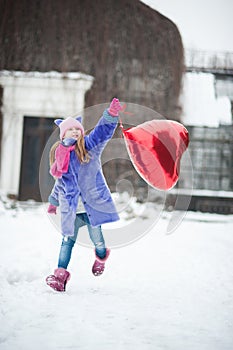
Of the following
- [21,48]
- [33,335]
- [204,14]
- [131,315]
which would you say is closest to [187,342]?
[131,315]

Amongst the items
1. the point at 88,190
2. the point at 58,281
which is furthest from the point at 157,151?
the point at 58,281

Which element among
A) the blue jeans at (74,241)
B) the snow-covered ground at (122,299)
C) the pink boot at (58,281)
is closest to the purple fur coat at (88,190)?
the blue jeans at (74,241)

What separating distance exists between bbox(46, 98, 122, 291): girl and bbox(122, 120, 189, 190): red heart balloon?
0.33 m

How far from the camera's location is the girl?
9.85 ft

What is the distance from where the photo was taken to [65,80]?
9578 millimetres

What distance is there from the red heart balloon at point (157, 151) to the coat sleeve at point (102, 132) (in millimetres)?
307

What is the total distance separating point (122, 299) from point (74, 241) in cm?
61

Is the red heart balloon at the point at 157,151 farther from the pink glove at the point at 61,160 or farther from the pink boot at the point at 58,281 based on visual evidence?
the pink boot at the point at 58,281

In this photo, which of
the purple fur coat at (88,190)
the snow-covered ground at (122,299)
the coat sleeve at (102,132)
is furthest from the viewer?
the purple fur coat at (88,190)

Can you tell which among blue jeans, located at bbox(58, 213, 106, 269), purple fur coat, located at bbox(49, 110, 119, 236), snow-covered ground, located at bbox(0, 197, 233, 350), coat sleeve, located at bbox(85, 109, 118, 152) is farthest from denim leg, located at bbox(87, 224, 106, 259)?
coat sleeve, located at bbox(85, 109, 118, 152)

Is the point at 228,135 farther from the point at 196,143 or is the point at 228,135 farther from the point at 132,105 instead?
the point at 132,105

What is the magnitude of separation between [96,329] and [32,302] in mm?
670

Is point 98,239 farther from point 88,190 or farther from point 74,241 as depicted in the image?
point 88,190

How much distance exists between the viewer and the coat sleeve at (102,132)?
2.92 metres
